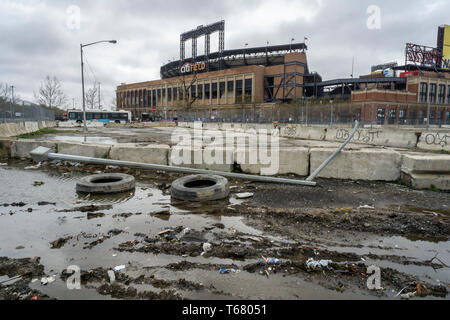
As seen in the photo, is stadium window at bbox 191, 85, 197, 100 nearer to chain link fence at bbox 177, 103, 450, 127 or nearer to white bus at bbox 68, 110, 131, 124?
white bus at bbox 68, 110, 131, 124

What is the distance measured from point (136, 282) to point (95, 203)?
3009 millimetres

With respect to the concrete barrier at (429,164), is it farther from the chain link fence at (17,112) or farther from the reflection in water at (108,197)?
the chain link fence at (17,112)

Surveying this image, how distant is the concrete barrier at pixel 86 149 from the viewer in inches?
331

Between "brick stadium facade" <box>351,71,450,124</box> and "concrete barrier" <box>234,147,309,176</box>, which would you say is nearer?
"concrete barrier" <box>234,147,309,176</box>

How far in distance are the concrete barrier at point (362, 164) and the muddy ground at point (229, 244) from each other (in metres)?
0.85

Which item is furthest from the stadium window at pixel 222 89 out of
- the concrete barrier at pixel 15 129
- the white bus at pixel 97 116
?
the concrete barrier at pixel 15 129

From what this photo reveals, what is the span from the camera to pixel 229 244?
11.2 ft

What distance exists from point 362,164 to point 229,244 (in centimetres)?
492

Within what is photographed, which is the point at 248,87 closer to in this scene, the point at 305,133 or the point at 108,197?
the point at 305,133

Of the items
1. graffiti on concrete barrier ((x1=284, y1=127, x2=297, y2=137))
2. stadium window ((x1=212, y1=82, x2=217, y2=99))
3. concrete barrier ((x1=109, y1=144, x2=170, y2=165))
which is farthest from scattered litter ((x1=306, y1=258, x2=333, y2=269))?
stadium window ((x1=212, y1=82, x2=217, y2=99))

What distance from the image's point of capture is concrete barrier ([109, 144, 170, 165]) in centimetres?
779

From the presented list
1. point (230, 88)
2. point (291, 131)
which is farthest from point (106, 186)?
point (230, 88)

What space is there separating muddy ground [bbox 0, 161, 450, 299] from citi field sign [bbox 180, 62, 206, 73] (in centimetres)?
9054

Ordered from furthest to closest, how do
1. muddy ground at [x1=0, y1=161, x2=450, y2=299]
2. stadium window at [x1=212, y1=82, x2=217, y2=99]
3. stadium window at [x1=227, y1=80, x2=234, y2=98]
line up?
stadium window at [x1=212, y1=82, x2=217, y2=99]
stadium window at [x1=227, y1=80, x2=234, y2=98]
muddy ground at [x1=0, y1=161, x2=450, y2=299]
